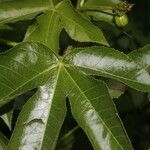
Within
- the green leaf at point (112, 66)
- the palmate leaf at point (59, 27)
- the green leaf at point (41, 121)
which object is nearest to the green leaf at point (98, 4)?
the palmate leaf at point (59, 27)

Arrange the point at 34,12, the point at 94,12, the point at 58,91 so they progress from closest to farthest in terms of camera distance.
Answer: the point at 58,91 → the point at 34,12 → the point at 94,12

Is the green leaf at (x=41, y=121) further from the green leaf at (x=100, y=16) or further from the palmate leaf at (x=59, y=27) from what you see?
the green leaf at (x=100, y=16)

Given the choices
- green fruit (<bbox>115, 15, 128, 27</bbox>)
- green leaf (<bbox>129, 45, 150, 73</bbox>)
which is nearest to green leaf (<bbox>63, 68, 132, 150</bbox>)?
green leaf (<bbox>129, 45, 150, 73</bbox>)

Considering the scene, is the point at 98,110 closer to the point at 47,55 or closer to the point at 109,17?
the point at 47,55

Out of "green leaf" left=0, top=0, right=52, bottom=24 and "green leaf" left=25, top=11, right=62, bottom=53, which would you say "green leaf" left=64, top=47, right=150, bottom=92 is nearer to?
"green leaf" left=25, top=11, right=62, bottom=53

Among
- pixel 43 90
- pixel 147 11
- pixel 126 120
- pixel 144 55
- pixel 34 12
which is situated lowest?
pixel 126 120

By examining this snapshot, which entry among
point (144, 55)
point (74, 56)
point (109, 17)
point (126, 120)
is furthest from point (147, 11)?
point (74, 56)
